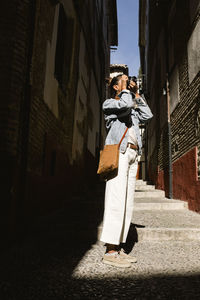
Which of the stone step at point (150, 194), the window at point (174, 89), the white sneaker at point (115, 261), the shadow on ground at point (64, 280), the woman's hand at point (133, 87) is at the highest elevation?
the window at point (174, 89)

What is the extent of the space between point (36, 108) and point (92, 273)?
251 centimetres

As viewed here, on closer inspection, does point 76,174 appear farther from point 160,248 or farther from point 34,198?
point 160,248

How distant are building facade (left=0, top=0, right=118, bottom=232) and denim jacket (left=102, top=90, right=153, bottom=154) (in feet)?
3.91

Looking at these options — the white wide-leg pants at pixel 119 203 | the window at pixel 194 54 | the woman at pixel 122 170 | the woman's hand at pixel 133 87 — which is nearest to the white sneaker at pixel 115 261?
the woman at pixel 122 170

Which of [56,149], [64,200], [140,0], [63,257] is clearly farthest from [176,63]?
[140,0]

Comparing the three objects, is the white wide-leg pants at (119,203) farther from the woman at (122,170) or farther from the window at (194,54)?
the window at (194,54)

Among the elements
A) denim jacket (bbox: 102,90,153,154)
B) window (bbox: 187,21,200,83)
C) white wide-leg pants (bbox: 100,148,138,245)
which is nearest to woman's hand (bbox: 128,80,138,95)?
denim jacket (bbox: 102,90,153,154)

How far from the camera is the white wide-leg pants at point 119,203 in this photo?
7.66 ft

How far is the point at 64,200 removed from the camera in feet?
18.7

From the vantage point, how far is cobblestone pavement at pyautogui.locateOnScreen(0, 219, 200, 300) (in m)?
1.73

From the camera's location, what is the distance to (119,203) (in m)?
2.37

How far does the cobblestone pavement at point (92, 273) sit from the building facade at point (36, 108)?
60cm

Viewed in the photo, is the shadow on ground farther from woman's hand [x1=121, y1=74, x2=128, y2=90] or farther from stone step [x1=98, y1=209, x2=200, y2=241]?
woman's hand [x1=121, y1=74, x2=128, y2=90]

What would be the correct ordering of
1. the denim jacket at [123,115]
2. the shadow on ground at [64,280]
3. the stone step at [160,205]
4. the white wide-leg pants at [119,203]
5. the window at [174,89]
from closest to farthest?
1. the shadow on ground at [64,280]
2. the white wide-leg pants at [119,203]
3. the denim jacket at [123,115]
4. the stone step at [160,205]
5. the window at [174,89]
